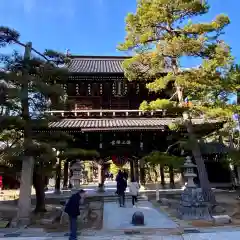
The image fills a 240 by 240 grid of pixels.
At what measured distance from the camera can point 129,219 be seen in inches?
473

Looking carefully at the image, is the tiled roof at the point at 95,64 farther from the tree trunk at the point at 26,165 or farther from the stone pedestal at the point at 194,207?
the stone pedestal at the point at 194,207

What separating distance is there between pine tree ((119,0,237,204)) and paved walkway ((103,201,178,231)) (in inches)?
114

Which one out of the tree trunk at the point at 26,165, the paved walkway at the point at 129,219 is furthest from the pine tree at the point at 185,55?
the tree trunk at the point at 26,165

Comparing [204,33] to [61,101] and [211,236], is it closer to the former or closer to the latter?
[61,101]

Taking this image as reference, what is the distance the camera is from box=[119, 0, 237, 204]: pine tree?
44.4 ft

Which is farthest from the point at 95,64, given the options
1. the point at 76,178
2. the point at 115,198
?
the point at 76,178

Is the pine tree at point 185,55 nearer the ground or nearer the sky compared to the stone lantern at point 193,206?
nearer the sky

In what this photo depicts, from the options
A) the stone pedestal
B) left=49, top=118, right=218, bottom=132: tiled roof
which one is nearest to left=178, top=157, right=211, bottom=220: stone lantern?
the stone pedestal

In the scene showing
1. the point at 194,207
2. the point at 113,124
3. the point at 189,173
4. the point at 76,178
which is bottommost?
the point at 194,207

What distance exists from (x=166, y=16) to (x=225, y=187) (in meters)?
17.3

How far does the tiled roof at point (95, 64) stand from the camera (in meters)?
23.4

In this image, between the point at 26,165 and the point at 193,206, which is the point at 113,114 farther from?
the point at 193,206

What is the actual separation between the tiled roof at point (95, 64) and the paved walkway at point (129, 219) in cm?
1210

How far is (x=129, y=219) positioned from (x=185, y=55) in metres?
8.31
